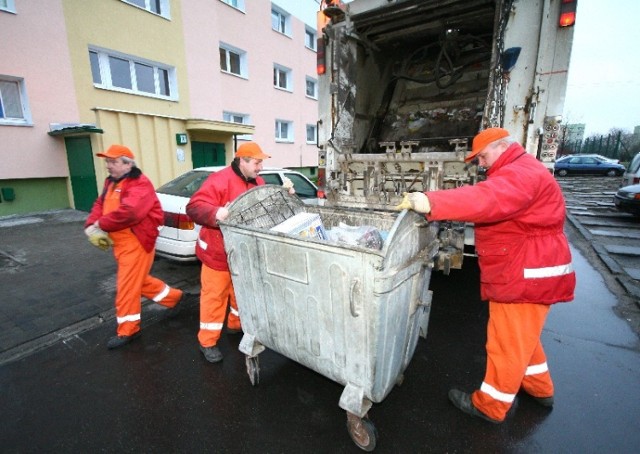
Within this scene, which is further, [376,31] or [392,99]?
[392,99]

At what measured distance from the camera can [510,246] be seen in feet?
5.68

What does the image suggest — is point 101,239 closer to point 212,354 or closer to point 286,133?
point 212,354

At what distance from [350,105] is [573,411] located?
3.66m

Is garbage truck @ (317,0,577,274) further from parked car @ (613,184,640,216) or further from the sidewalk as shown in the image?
parked car @ (613,184,640,216)

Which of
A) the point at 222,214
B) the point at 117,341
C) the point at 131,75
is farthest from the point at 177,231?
the point at 131,75

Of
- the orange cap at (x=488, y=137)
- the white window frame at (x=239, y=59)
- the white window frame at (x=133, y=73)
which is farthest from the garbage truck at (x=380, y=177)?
the white window frame at (x=239, y=59)

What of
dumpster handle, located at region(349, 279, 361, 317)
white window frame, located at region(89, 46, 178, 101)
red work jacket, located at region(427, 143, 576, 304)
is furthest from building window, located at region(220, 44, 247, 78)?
dumpster handle, located at region(349, 279, 361, 317)

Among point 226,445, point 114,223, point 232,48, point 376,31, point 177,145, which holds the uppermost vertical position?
point 232,48

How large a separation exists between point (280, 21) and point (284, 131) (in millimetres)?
4278

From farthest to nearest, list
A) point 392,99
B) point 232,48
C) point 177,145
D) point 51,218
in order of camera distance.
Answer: point 232,48, point 177,145, point 51,218, point 392,99

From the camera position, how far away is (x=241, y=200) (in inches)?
83.6

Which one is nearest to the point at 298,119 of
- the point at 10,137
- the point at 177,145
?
the point at 177,145

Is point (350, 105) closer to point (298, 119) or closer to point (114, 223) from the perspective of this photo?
point (114, 223)

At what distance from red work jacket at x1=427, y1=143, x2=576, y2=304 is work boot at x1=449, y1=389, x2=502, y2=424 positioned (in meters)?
0.69
